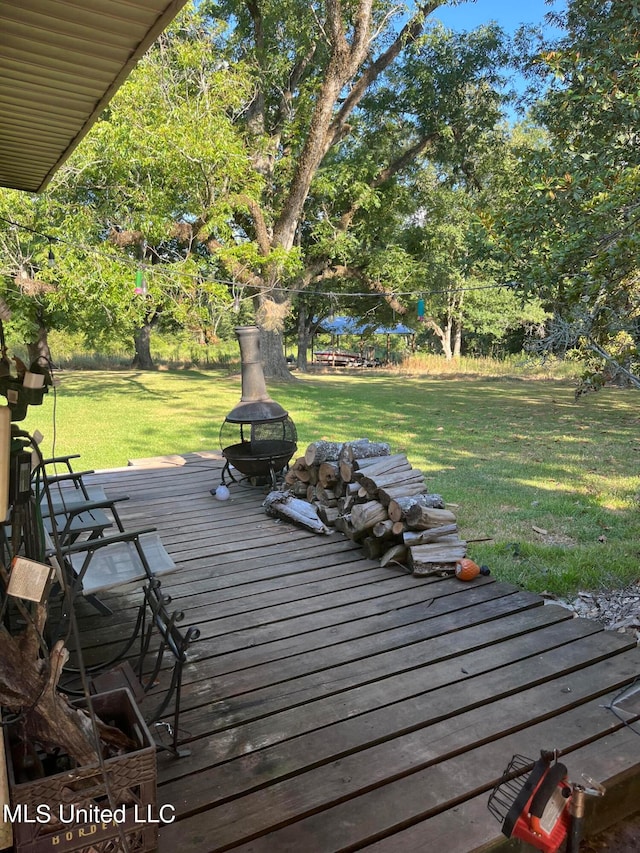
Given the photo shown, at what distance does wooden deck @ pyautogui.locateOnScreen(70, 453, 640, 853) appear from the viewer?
5.67 ft

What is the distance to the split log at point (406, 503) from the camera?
3.64 meters

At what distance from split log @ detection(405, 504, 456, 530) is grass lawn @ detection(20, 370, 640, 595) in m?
0.45

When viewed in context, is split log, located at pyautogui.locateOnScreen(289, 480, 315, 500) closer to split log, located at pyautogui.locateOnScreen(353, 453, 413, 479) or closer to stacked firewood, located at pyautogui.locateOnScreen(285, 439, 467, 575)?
stacked firewood, located at pyautogui.locateOnScreen(285, 439, 467, 575)

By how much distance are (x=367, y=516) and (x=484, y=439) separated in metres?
5.09

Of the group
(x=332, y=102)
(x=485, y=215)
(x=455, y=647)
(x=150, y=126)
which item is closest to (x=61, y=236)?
(x=150, y=126)

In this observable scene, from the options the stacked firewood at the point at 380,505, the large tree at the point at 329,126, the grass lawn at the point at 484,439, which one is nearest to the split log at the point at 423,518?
the stacked firewood at the point at 380,505

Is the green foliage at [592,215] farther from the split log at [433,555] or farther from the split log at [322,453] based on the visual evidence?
the split log at [322,453]

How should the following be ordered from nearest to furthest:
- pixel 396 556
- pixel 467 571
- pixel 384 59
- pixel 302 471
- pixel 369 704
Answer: pixel 369 704
pixel 467 571
pixel 396 556
pixel 302 471
pixel 384 59

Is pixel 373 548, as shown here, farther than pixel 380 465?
No

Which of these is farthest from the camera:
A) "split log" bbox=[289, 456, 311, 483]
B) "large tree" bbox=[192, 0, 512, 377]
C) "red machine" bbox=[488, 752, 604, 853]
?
"large tree" bbox=[192, 0, 512, 377]

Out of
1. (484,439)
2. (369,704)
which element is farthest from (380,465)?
(484,439)

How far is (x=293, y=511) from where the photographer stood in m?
4.34

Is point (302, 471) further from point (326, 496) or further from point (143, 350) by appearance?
point (143, 350)

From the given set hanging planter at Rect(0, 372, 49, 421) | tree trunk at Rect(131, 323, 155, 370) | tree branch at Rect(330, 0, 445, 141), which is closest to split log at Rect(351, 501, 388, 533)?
hanging planter at Rect(0, 372, 49, 421)
